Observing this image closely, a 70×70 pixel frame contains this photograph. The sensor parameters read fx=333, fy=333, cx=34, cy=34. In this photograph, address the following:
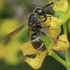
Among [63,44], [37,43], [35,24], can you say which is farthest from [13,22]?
[63,44]

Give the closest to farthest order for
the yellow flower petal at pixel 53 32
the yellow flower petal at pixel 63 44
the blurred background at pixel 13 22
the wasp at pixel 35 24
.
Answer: the yellow flower petal at pixel 63 44, the yellow flower petal at pixel 53 32, the wasp at pixel 35 24, the blurred background at pixel 13 22

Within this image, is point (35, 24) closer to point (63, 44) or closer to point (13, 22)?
point (63, 44)

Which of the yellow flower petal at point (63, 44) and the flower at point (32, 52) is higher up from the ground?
the yellow flower petal at point (63, 44)

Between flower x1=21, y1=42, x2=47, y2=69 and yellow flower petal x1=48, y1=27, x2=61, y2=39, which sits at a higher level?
yellow flower petal x1=48, y1=27, x2=61, y2=39

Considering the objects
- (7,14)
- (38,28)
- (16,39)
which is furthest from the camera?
(7,14)

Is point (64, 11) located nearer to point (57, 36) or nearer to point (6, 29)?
point (57, 36)

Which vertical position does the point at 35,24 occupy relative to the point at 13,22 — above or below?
above

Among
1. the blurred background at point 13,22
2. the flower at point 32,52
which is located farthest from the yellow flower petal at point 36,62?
the blurred background at point 13,22

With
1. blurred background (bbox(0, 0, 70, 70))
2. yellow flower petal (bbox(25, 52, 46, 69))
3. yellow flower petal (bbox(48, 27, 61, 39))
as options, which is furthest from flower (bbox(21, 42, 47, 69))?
blurred background (bbox(0, 0, 70, 70))

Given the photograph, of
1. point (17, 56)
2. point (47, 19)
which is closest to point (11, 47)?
point (17, 56)

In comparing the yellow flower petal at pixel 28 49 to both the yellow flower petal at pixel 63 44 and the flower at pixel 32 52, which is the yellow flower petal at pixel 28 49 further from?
the yellow flower petal at pixel 63 44

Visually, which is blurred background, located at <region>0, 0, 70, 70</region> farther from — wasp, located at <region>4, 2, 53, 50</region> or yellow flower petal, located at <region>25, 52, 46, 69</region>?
yellow flower petal, located at <region>25, 52, 46, 69</region>
